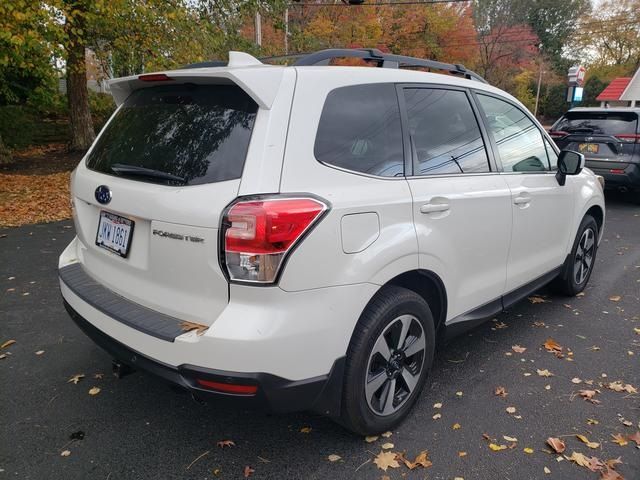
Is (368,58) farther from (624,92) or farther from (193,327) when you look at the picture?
(624,92)

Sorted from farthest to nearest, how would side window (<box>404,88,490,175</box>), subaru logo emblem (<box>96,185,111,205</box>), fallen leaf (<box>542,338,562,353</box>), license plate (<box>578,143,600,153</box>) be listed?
license plate (<box>578,143,600,153</box>)
fallen leaf (<box>542,338,562,353</box>)
side window (<box>404,88,490,175</box>)
subaru logo emblem (<box>96,185,111,205</box>)

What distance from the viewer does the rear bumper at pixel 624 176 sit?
337 inches

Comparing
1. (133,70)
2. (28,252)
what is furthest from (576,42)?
(28,252)

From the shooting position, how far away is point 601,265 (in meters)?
5.83

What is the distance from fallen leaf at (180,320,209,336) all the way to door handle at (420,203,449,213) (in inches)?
48.3

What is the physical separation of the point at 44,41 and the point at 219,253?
8.72 m

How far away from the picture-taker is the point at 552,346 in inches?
148

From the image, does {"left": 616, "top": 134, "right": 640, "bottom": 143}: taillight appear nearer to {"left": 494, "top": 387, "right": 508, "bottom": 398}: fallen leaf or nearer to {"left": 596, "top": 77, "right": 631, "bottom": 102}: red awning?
{"left": 494, "top": 387, "right": 508, "bottom": 398}: fallen leaf

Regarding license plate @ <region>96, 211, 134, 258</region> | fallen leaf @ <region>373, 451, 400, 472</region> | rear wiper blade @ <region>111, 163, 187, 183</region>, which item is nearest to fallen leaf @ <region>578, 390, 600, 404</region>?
fallen leaf @ <region>373, 451, 400, 472</region>

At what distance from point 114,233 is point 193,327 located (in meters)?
0.71

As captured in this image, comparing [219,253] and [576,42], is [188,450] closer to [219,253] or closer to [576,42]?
[219,253]

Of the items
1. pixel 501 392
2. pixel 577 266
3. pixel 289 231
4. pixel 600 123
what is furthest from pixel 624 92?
pixel 289 231

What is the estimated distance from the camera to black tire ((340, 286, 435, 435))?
235 centimetres

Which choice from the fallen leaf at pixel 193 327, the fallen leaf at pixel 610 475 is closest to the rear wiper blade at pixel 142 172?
the fallen leaf at pixel 193 327
